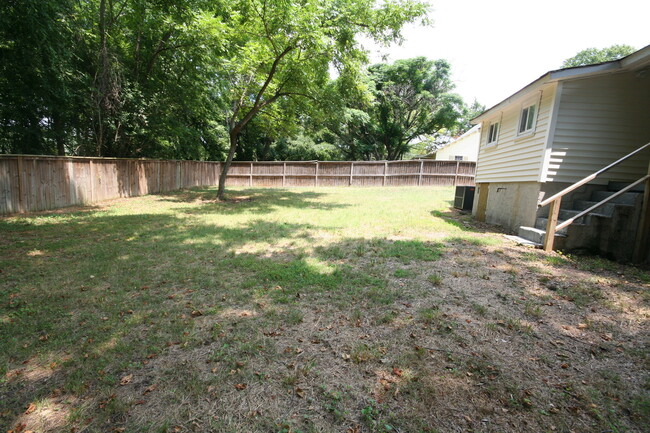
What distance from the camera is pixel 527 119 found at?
7223 millimetres

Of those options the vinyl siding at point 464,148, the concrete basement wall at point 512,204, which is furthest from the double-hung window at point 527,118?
the vinyl siding at point 464,148

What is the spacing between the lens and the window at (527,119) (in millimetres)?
6875

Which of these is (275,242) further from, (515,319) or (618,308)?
(618,308)

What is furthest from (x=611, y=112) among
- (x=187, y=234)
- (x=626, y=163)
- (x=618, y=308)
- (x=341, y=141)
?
(x=341, y=141)

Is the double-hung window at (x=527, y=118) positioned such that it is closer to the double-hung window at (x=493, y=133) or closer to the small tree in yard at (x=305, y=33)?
the double-hung window at (x=493, y=133)

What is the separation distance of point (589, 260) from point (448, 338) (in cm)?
396

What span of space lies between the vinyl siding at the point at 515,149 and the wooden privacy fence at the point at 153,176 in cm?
896

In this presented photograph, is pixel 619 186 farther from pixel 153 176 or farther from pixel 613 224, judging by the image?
pixel 153 176

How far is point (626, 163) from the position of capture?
19.9 ft

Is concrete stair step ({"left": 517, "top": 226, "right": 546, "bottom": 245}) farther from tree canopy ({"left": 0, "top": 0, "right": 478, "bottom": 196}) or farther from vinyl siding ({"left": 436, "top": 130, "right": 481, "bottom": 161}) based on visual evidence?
vinyl siding ({"left": 436, "top": 130, "right": 481, "bottom": 161})

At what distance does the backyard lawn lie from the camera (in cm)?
195

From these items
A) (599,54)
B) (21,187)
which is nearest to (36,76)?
(21,187)

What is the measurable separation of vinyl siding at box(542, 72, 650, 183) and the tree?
1452 inches

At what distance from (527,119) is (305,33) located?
6554 millimetres
